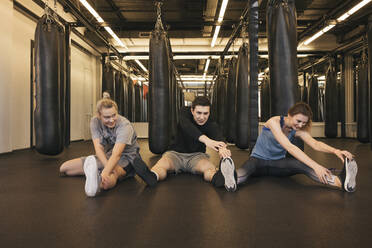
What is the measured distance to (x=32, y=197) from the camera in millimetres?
2240

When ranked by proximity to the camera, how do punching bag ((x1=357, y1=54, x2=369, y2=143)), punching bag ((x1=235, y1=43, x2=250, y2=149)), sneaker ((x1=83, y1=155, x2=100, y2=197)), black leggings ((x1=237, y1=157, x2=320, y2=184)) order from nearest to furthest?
sneaker ((x1=83, y1=155, x2=100, y2=197)) → black leggings ((x1=237, y1=157, x2=320, y2=184)) → punching bag ((x1=235, y1=43, x2=250, y2=149)) → punching bag ((x1=357, y1=54, x2=369, y2=143))

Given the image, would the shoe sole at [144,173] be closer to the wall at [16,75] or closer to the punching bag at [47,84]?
the punching bag at [47,84]

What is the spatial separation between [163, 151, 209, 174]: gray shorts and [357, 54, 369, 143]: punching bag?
513 centimetres

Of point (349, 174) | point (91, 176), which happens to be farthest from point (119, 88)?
point (349, 174)

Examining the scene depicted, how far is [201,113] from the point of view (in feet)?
8.93

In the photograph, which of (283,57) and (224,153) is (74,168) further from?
(283,57)

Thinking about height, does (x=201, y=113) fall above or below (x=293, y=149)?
above

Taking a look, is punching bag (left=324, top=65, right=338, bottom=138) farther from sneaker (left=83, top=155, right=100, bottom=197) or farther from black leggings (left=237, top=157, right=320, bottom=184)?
sneaker (left=83, top=155, right=100, bottom=197)

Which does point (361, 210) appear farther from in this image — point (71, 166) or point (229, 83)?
point (229, 83)

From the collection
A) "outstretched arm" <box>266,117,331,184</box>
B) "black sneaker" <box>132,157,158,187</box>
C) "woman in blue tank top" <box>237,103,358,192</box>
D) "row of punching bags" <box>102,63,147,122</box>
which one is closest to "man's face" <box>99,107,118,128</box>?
"black sneaker" <box>132,157,158,187</box>

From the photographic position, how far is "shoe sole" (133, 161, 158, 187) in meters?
2.45

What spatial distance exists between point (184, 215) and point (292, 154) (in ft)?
3.81

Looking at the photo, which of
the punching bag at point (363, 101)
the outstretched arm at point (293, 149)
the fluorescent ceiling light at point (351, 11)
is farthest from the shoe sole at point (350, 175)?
the punching bag at point (363, 101)

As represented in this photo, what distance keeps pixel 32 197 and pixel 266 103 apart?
840 centimetres
